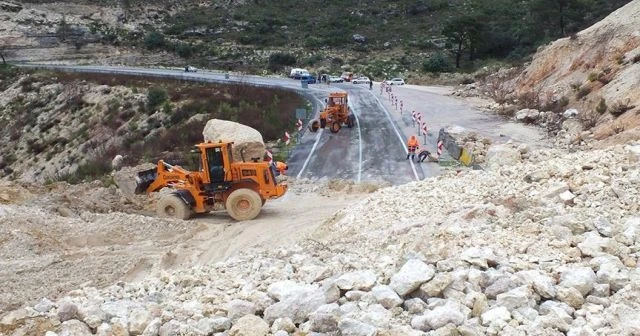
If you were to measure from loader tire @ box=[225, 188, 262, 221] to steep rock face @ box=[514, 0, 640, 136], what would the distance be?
16.1 metres

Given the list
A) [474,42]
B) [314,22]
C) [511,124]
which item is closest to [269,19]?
[314,22]

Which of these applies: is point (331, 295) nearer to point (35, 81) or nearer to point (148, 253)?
point (148, 253)

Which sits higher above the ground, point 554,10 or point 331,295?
point 554,10

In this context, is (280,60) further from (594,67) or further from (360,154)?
(360,154)

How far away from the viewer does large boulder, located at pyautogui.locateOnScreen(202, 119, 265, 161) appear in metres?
22.7

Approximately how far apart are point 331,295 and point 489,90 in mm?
40780

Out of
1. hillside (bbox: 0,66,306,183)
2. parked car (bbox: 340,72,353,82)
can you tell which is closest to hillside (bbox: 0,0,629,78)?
parked car (bbox: 340,72,353,82)

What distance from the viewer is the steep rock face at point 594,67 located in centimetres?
3084

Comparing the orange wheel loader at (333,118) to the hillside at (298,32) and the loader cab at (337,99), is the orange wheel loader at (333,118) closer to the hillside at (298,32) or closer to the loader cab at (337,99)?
the loader cab at (337,99)

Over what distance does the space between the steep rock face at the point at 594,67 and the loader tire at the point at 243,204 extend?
1606 cm

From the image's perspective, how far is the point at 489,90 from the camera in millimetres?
46469

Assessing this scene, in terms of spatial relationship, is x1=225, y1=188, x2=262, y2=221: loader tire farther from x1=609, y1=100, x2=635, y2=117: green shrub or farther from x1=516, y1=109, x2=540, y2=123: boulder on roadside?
x1=516, y1=109, x2=540, y2=123: boulder on roadside

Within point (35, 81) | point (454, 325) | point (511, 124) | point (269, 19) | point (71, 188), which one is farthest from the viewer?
point (269, 19)

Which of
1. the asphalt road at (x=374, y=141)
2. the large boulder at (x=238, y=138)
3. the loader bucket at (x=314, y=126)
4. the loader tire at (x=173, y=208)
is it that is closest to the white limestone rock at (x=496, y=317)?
the loader tire at (x=173, y=208)
